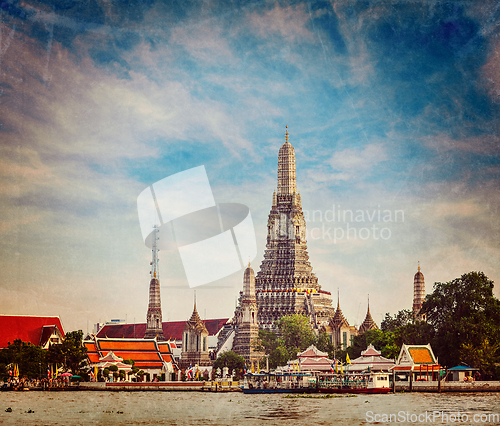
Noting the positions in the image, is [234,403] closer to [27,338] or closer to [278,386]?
[278,386]

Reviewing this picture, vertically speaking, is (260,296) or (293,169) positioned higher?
(293,169)

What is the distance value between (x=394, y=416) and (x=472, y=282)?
28632 mm

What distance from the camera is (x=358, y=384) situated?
6450 cm

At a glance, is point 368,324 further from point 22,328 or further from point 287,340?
point 22,328

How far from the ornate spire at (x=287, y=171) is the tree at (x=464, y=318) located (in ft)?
146

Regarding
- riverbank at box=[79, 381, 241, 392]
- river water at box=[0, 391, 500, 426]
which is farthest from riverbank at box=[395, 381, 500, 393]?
riverbank at box=[79, 381, 241, 392]

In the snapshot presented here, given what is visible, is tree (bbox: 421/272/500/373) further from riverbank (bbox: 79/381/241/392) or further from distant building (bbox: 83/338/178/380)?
distant building (bbox: 83/338/178/380)

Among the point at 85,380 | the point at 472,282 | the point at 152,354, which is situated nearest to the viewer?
the point at 472,282

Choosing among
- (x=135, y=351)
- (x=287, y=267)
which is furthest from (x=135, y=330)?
(x=135, y=351)

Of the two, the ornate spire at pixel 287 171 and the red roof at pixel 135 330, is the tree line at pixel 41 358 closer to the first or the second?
the ornate spire at pixel 287 171

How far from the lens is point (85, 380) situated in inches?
3108

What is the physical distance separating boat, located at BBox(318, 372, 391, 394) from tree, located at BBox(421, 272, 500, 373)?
5930 mm

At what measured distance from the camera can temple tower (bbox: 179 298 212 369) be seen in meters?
99.9

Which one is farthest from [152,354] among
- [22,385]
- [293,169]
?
[293,169]
